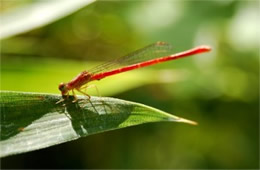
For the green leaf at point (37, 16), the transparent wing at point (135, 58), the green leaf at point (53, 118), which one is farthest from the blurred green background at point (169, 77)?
the green leaf at point (53, 118)

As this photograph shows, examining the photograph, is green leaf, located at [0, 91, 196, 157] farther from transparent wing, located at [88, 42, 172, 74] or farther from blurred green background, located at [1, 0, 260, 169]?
blurred green background, located at [1, 0, 260, 169]

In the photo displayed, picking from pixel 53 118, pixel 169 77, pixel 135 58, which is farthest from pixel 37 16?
pixel 53 118

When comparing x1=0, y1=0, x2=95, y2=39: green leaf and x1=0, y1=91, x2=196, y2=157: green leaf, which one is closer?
x1=0, y1=91, x2=196, y2=157: green leaf

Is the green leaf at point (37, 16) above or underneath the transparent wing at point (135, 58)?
above

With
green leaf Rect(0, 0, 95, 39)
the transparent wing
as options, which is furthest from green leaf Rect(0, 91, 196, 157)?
green leaf Rect(0, 0, 95, 39)

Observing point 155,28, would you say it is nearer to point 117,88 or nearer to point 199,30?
point 199,30

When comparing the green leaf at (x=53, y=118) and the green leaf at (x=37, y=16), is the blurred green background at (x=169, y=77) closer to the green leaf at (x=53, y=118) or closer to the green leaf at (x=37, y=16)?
the green leaf at (x=37, y=16)
